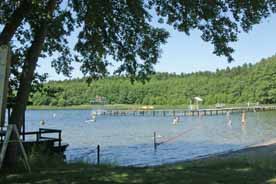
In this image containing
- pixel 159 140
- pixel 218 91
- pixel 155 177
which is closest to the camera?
pixel 155 177

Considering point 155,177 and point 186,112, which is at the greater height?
point 186,112

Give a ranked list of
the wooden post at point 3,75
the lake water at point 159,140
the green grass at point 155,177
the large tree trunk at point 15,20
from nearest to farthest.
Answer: the wooden post at point 3,75, the green grass at point 155,177, the large tree trunk at point 15,20, the lake water at point 159,140

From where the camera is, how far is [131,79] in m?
16.6

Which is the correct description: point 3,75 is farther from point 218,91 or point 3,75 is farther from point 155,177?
point 218,91

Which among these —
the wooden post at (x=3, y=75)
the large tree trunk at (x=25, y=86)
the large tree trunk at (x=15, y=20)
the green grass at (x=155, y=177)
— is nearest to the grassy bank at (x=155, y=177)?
the green grass at (x=155, y=177)

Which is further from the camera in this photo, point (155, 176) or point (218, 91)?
point (218, 91)

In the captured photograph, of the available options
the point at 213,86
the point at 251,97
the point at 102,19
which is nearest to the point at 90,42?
the point at 102,19

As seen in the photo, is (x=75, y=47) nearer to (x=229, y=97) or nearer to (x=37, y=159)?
(x=37, y=159)

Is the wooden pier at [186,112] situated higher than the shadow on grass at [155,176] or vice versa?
the wooden pier at [186,112]

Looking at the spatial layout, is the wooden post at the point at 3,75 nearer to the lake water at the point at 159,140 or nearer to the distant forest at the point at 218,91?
the lake water at the point at 159,140

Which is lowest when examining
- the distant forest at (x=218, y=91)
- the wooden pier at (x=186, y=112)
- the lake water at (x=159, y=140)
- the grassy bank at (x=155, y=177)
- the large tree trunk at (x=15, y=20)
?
the lake water at (x=159, y=140)

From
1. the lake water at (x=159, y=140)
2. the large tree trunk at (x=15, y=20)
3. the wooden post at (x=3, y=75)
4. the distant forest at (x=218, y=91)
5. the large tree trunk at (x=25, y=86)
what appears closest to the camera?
the wooden post at (x=3, y=75)

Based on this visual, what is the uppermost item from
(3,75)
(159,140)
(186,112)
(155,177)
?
(3,75)

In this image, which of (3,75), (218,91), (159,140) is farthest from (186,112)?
(3,75)
